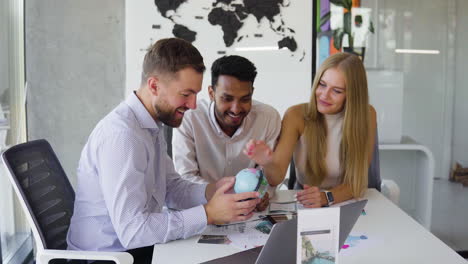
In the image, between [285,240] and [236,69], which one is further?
[236,69]

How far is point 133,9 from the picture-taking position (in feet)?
12.3

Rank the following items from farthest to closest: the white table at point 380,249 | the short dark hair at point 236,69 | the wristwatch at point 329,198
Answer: the short dark hair at point 236,69 < the wristwatch at point 329,198 < the white table at point 380,249

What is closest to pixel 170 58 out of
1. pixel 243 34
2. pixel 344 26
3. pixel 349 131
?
pixel 349 131

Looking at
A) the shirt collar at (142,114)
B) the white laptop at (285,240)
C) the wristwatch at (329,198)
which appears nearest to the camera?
the white laptop at (285,240)

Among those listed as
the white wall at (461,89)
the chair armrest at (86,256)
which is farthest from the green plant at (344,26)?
the chair armrest at (86,256)

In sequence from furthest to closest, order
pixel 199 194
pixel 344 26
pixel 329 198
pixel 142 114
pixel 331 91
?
1. pixel 344 26
2. pixel 331 91
3. pixel 329 198
4. pixel 199 194
5. pixel 142 114

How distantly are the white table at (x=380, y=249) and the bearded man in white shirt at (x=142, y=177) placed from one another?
0.08 metres

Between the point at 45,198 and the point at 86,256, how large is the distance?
0.39 m

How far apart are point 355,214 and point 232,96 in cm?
104

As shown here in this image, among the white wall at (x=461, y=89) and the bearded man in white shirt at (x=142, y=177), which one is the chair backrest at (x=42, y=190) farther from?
the white wall at (x=461, y=89)

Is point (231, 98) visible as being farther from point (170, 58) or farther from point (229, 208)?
point (229, 208)

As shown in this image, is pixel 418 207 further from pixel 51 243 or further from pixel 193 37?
pixel 51 243

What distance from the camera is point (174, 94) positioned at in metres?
1.74

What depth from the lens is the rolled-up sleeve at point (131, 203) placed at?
1520 millimetres
